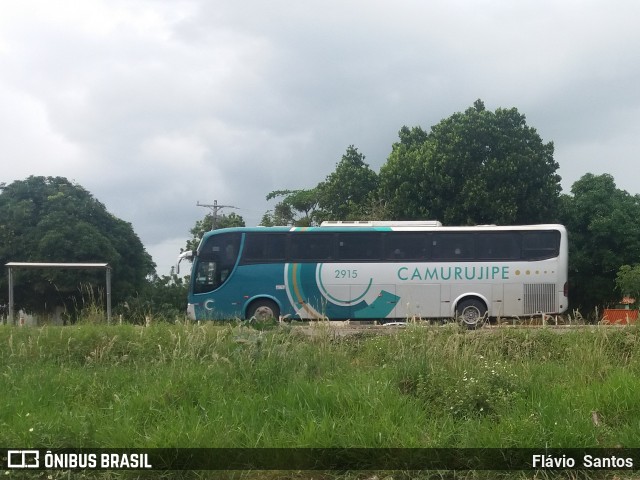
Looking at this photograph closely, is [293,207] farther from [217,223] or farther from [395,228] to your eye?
[395,228]

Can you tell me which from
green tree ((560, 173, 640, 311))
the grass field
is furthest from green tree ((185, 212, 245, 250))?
the grass field

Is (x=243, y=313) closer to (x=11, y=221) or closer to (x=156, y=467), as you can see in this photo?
(x=156, y=467)

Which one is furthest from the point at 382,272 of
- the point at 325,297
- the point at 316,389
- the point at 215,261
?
the point at 316,389

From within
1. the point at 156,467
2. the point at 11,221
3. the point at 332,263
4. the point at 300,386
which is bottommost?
the point at 156,467

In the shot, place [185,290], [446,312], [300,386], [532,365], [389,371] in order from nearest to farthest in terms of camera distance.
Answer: [300,386] < [389,371] < [532,365] < [446,312] < [185,290]

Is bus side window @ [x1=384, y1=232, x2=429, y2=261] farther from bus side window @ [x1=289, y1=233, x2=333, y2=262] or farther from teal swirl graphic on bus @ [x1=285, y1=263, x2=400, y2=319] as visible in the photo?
bus side window @ [x1=289, y1=233, x2=333, y2=262]

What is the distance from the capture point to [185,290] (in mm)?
24516

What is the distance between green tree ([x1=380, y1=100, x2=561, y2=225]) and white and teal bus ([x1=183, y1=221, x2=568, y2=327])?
7887 mm

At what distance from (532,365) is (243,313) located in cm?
1097

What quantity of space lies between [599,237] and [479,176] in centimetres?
658

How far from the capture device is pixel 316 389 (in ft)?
20.0

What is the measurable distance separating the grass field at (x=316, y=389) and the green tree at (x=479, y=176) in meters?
17.1

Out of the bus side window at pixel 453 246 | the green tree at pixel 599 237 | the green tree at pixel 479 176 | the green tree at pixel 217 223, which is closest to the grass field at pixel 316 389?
the bus side window at pixel 453 246

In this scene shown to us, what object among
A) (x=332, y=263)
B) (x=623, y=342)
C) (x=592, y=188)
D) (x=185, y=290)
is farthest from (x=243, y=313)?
(x=592, y=188)
